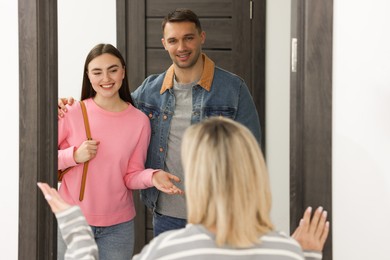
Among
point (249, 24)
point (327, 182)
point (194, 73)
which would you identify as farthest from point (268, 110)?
point (327, 182)

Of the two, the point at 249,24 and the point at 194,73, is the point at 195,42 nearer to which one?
the point at 194,73

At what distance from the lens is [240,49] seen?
3.50 m

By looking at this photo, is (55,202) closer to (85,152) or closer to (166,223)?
(85,152)

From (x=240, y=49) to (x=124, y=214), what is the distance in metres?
1.39

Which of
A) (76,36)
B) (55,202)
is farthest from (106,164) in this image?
(76,36)

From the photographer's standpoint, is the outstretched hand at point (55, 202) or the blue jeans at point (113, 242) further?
the blue jeans at point (113, 242)

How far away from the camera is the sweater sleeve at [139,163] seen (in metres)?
2.41

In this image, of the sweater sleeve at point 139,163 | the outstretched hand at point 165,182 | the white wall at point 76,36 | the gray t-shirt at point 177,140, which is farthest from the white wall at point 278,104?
the outstretched hand at point 165,182

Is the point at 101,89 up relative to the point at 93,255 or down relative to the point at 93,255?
up

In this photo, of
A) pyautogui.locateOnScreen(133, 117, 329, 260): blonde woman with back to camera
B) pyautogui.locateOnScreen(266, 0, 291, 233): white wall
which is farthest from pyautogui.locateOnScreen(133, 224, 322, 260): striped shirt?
pyautogui.locateOnScreen(266, 0, 291, 233): white wall

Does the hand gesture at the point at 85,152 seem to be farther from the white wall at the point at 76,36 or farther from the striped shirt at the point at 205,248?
the white wall at the point at 76,36
